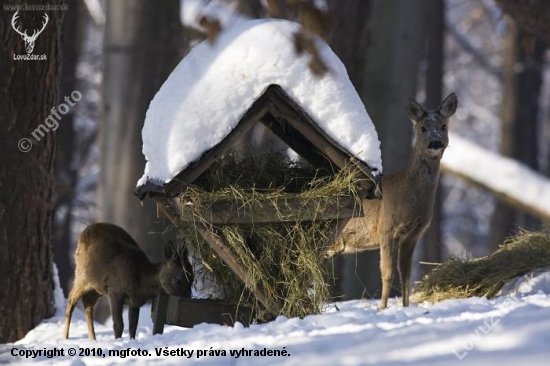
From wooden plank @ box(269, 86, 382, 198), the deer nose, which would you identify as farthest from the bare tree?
wooden plank @ box(269, 86, 382, 198)

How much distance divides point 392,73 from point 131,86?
13.4 feet

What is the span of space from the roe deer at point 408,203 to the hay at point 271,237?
1357mm

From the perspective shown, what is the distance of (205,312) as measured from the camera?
26.8ft

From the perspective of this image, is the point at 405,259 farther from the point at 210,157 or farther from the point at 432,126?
the point at 210,157

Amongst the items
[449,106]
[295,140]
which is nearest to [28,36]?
[295,140]

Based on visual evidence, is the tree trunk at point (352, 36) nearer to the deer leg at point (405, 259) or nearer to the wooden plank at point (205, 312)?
the deer leg at point (405, 259)

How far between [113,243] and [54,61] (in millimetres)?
2202

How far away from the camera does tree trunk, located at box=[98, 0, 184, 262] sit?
14.5 meters

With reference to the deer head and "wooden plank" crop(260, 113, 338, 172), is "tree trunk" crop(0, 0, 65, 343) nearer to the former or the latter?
"wooden plank" crop(260, 113, 338, 172)

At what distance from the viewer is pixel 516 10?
13719 mm

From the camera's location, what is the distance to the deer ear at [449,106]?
31.7ft

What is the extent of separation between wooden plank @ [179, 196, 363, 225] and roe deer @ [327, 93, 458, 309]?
1518 millimetres

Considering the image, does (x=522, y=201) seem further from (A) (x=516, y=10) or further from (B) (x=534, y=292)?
(B) (x=534, y=292)

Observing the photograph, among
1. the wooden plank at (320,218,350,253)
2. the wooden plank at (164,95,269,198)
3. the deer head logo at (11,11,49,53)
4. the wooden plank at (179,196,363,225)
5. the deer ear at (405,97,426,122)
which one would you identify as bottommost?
the wooden plank at (320,218,350,253)
